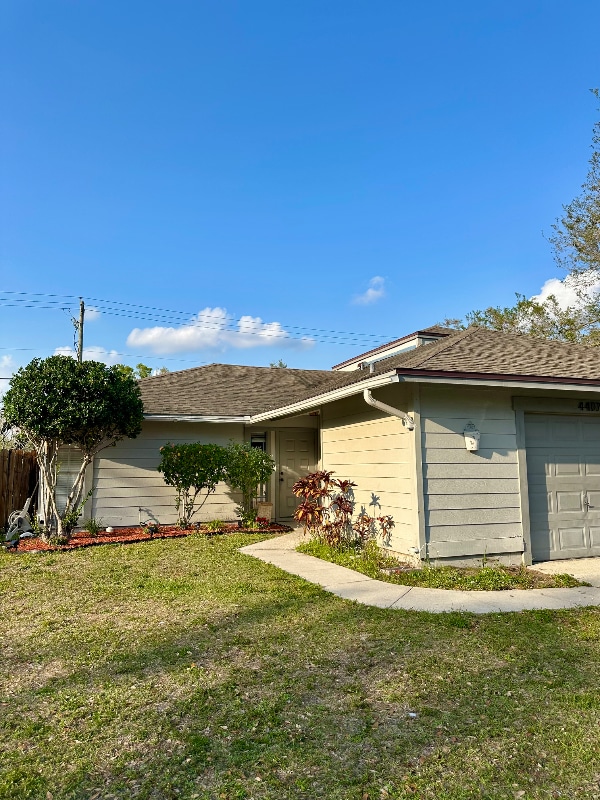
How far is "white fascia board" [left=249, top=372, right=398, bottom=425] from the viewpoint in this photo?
638cm

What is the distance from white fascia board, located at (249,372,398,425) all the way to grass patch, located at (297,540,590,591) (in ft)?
7.85

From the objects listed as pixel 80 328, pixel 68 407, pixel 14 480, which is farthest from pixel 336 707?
pixel 80 328

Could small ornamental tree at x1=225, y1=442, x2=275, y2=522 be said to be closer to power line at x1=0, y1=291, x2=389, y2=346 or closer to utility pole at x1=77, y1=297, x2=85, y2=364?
utility pole at x1=77, y1=297, x2=85, y2=364

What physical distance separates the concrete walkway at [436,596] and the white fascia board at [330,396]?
2.45m

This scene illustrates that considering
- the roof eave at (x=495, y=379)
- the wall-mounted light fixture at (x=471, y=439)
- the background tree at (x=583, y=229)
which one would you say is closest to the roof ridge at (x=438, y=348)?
the roof eave at (x=495, y=379)

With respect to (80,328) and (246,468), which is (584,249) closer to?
(246,468)

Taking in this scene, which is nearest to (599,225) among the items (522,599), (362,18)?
(362,18)

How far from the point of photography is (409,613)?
191 inches

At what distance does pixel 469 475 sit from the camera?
6.83 metres

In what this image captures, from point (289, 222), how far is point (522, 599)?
13.8 m

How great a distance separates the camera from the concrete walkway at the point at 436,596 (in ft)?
16.6

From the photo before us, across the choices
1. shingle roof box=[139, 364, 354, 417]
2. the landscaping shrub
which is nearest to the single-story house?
the landscaping shrub

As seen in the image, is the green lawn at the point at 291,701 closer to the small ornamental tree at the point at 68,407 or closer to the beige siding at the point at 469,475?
the beige siding at the point at 469,475

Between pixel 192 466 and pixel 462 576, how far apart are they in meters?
5.98
